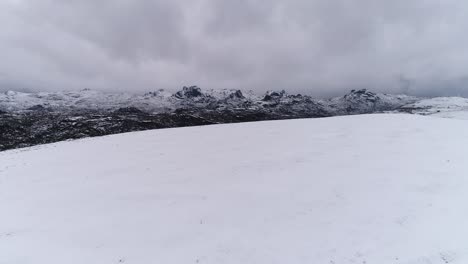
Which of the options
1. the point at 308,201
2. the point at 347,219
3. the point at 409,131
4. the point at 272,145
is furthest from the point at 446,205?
the point at 409,131

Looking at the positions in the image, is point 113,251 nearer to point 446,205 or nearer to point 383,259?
point 383,259

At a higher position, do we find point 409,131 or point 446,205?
point 409,131

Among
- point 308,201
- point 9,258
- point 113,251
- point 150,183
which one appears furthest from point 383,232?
point 9,258

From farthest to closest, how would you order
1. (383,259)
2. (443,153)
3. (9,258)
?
1. (443,153)
2. (9,258)
3. (383,259)

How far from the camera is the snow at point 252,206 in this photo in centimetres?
1140

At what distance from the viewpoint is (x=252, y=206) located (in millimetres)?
14766

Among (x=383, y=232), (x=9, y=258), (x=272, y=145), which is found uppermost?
(x=272, y=145)

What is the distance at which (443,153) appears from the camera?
21.2 metres

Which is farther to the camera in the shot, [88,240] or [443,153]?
[443,153]

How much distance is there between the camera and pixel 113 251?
469 inches

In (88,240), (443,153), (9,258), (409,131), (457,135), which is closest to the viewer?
(9,258)

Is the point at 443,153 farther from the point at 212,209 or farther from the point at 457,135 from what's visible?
the point at 212,209

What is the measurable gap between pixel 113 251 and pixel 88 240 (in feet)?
6.18

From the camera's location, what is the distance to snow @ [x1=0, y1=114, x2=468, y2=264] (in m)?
11.4
